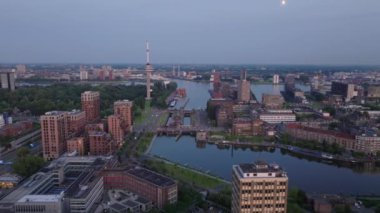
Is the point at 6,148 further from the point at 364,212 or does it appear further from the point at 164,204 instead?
the point at 364,212

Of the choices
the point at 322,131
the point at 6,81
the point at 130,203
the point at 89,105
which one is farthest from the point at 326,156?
the point at 6,81

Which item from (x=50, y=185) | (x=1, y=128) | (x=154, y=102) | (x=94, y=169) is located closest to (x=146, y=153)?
(x=94, y=169)

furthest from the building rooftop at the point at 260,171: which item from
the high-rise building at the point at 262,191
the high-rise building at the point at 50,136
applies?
the high-rise building at the point at 50,136

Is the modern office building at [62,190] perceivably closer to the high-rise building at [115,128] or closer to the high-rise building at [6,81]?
the high-rise building at [115,128]

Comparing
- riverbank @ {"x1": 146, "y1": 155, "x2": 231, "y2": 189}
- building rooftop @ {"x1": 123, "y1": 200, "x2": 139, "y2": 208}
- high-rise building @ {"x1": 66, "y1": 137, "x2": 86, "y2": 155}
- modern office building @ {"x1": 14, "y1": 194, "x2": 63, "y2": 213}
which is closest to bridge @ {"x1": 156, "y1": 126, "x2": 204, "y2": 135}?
riverbank @ {"x1": 146, "y1": 155, "x2": 231, "y2": 189}

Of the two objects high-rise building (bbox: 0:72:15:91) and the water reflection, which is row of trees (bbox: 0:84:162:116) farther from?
the water reflection

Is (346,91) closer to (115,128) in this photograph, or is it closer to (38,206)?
(115,128)

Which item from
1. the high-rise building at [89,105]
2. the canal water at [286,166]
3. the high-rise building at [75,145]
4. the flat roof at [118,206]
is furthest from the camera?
the high-rise building at [89,105]
